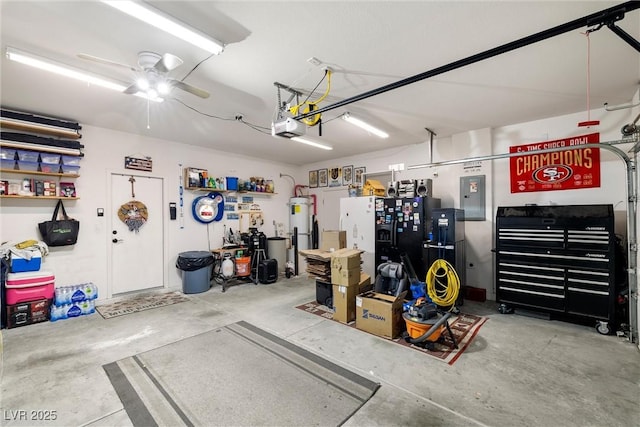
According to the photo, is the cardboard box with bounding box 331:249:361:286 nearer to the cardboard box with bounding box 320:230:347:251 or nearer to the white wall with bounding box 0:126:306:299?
the cardboard box with bounding box 320:230:347:251

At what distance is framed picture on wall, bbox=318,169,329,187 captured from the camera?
7.22 metres

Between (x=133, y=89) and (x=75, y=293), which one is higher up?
(x=133, y=89)

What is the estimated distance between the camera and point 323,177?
23.9ft

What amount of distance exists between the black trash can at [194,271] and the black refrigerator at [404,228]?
3.31 m

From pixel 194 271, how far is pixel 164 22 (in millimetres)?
4287

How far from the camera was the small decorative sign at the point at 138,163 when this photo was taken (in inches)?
192

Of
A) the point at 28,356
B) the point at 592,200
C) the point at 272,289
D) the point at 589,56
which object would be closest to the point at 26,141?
the point at 28,356

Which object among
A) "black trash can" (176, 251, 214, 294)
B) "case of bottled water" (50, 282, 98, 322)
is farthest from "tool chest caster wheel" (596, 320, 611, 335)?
"case of bottled water" (50, 282, 98, 322)

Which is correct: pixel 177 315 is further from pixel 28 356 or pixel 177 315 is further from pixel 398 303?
pixel 398 303

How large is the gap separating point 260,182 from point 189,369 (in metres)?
4.73

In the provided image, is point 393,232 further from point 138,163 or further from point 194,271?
point 138,163

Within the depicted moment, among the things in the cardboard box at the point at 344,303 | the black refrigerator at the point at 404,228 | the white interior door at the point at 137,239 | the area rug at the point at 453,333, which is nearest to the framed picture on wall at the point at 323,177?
the black refrigerator at the point at 404,228

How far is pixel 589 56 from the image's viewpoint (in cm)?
258

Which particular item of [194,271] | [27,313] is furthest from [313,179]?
[27,313]
